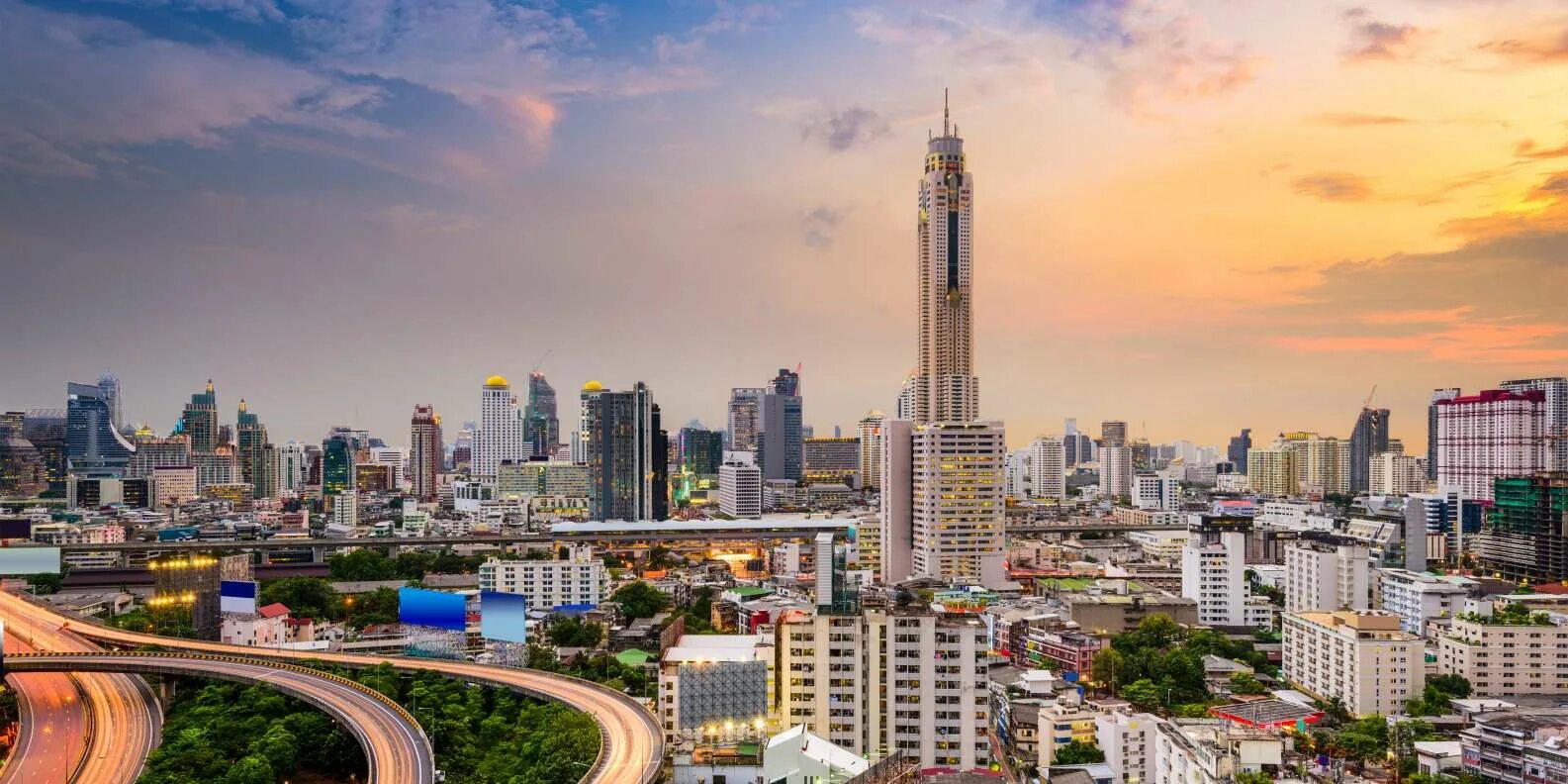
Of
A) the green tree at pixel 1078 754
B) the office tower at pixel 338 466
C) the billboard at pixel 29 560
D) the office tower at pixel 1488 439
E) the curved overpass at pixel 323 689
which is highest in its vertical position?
the office tower at pixel 1488 439

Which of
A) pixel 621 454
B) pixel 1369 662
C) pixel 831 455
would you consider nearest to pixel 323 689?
pixel 1369 662

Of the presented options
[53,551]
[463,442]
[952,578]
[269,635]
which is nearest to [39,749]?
[269,635]

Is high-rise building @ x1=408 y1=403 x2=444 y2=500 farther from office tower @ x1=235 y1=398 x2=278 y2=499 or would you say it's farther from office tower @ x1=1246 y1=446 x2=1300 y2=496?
office tower @ x1=1246 y1=446 x2=1300 y2=496

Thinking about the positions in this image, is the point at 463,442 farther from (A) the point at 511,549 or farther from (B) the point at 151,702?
(B) the point at 151,702

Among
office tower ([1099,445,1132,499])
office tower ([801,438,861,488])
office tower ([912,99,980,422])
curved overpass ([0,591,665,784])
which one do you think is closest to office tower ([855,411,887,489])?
office tower ([801,438,861,488])

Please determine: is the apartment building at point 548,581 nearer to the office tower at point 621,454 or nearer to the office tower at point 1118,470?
the office tower at point 621,454

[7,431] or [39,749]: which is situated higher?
[7,431]

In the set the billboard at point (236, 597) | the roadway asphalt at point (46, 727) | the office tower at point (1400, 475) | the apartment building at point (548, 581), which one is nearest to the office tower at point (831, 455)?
the office tower at point (1400, 475)
